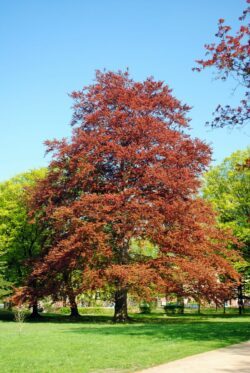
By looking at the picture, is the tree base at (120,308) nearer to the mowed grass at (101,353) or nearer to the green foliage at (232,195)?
the mowed grass at (101,353)

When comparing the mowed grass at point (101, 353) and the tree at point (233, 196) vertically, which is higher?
the tree at point (233, 196)

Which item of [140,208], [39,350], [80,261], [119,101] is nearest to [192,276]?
[140,208]

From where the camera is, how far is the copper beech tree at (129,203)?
27281mm

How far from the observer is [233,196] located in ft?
148

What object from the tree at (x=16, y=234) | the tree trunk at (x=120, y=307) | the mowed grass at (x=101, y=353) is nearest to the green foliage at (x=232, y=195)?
the tree trunk at (x=120, y=307)

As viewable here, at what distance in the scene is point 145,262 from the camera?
1131 inches

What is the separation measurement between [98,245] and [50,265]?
438cm

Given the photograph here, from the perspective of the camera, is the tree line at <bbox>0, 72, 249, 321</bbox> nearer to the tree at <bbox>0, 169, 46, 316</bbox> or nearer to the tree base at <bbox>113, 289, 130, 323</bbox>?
the tree base at <bbox>113, 289, 130, 323</bbox>

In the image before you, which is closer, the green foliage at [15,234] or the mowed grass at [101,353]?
the mowed grass at [101,353]

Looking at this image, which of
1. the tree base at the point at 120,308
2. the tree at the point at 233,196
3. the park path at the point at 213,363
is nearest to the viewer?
the park path at the point at 213,363

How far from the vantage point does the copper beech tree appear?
27.3 meters

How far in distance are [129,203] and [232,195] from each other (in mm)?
20913

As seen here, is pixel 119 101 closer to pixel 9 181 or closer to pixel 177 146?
Result: pixel 177 146

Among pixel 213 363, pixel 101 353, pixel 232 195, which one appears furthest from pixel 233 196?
pixel 213 363
